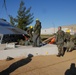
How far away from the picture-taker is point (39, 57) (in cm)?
1136

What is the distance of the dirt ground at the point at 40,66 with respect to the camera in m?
8.55

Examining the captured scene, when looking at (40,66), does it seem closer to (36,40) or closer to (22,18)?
(36,40)

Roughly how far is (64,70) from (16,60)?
2.68m

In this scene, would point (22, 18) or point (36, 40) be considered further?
point (22, 18)

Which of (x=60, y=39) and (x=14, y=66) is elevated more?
(x=60, y=39)

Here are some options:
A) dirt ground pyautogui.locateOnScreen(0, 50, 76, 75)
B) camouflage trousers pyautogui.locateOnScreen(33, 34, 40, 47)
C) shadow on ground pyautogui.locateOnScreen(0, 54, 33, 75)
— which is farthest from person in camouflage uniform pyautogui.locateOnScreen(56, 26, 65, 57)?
shadow on ground pyautogui.locateOnScreen(0, 54, 33, 75)

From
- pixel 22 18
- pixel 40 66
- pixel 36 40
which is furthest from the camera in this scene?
pixel 22 18

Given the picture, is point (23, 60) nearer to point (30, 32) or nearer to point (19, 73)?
point (19, 73)

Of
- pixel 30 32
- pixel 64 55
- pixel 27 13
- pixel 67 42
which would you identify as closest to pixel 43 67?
pixel 64 55

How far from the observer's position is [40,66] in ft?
31.2

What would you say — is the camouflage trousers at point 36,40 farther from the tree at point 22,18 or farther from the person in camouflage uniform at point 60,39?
the tree at point 22,18

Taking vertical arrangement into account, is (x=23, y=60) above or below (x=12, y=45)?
below

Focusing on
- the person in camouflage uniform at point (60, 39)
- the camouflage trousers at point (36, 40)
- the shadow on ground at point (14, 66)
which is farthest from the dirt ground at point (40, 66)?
the camouflage trousers at point (36, 40)

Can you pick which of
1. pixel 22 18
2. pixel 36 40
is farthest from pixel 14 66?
pixel 22 18
